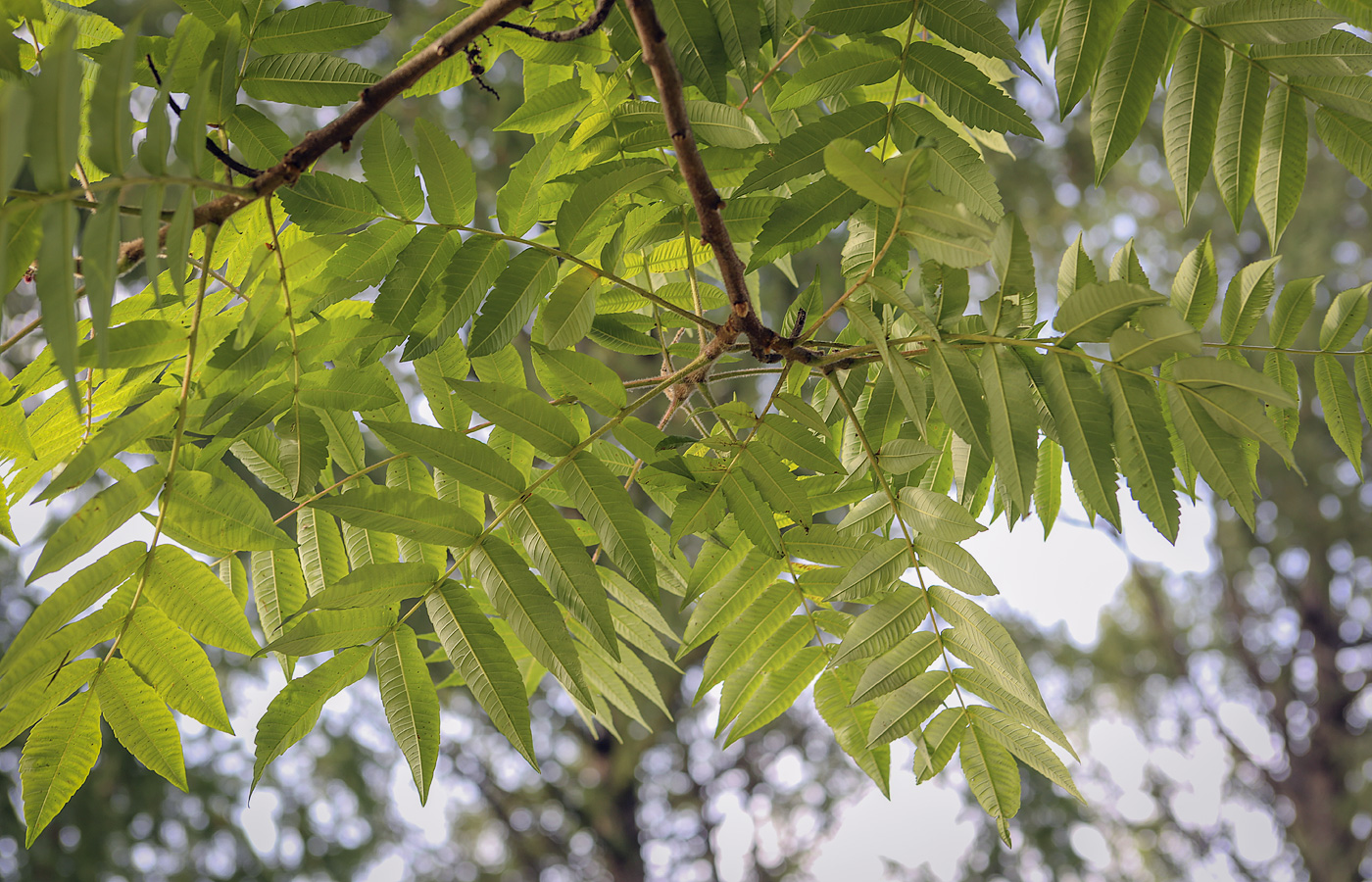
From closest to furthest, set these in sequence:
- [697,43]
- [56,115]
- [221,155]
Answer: [56,115]
[221,155]
[697,43]

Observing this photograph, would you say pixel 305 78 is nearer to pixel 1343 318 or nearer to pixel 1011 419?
pixel 1011 419

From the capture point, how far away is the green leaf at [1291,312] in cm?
109

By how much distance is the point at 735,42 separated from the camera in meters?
0.88

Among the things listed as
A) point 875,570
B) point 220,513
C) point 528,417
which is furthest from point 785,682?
point 220,513

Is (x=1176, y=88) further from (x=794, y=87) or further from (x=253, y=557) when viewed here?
(x=253, y=557)

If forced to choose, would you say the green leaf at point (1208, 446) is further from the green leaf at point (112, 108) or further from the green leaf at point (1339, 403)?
the green leaf at point (112, 108)

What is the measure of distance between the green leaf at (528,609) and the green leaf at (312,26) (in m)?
0.62

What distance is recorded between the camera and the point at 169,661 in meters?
0.97

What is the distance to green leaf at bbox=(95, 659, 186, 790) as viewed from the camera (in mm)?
967

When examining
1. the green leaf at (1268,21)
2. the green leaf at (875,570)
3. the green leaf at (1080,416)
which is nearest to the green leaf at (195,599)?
the green leaf at (875,570)

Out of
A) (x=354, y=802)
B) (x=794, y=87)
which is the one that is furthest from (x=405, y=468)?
(x=354, y=802)

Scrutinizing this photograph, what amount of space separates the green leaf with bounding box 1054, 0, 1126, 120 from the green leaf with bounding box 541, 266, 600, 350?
561 mm

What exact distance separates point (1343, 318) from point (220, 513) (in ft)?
4.55

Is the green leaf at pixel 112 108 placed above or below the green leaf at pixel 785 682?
above
